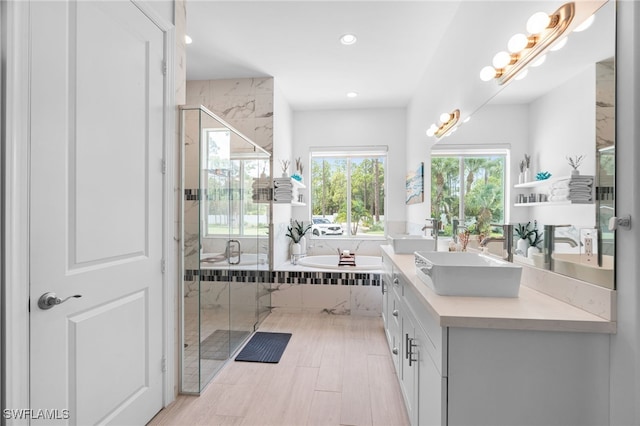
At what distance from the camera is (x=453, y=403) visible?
3.78ft

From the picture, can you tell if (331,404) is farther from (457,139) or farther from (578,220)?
(457,139)

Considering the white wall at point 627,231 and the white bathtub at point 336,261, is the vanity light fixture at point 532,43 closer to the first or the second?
the white wall at point 627,231

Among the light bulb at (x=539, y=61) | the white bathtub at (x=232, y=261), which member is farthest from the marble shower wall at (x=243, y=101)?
the light bulb at (x=539, y=61)

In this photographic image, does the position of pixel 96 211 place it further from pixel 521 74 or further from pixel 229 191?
pixel 521 74

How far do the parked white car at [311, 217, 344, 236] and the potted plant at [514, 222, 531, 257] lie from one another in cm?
336

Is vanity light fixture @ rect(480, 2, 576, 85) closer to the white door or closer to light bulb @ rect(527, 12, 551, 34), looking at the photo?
light bulb @ rect(527, 12, 551, 34)

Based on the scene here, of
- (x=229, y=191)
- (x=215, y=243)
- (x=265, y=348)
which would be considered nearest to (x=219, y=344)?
(x=265, y=348)

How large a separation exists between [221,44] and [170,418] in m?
3.06

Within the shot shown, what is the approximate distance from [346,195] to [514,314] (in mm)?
3956

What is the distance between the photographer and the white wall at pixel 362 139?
193 inches

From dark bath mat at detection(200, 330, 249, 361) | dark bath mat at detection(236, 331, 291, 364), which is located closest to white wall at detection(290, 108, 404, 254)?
dark bath mat at detection(236, 331, 291, 364)

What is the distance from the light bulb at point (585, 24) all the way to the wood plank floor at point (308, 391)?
81.0 inches

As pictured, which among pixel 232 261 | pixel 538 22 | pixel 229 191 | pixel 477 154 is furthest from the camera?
pixel 232 261

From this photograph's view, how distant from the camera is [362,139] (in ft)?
16.2
